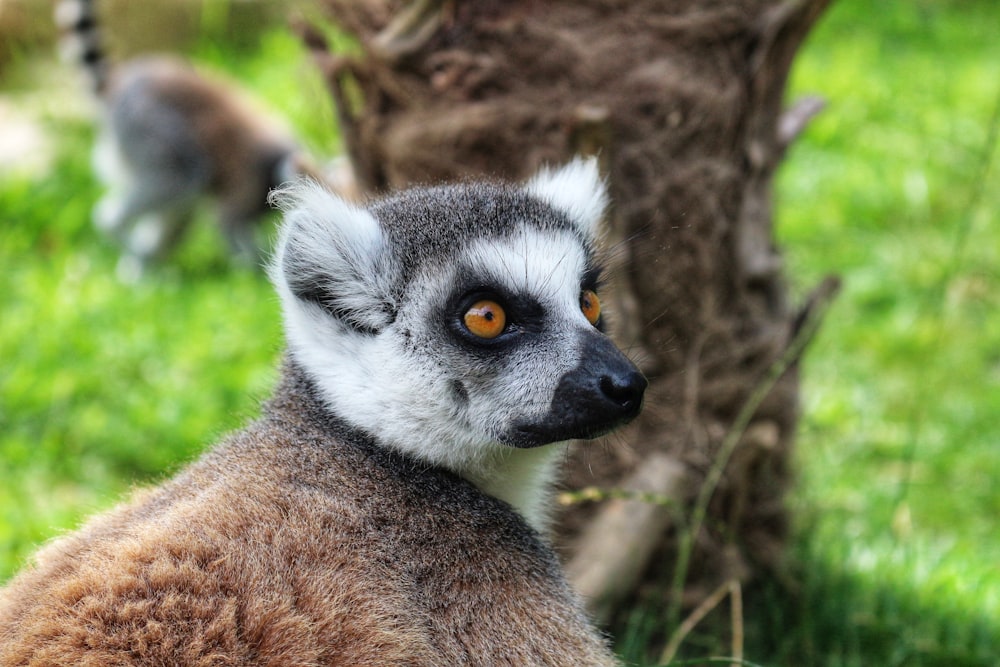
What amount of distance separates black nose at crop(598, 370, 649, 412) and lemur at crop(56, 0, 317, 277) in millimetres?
7290

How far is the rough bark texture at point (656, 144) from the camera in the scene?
13.1ft

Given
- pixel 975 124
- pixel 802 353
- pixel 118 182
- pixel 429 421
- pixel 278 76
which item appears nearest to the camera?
pixel 429 421

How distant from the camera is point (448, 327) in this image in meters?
2.83

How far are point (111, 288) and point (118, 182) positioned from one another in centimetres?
242

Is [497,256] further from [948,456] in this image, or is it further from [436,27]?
[948,456]

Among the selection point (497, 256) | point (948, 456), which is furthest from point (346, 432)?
point (948, 456)

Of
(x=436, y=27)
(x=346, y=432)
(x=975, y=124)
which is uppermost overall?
(x=975, y=124)

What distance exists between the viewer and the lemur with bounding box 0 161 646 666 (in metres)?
2.11

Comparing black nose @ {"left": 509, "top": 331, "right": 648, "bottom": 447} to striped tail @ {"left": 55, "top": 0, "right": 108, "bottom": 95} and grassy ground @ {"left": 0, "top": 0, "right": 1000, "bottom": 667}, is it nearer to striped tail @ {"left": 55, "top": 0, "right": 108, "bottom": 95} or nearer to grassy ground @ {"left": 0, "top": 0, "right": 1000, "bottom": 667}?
grassy ground @ {"left": 0, "top": 0, "right": 1000, "bottom": 667}

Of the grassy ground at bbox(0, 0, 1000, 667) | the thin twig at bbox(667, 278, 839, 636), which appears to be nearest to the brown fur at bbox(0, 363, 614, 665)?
the grassy ground at bbox(0, 0, 1000, 667)

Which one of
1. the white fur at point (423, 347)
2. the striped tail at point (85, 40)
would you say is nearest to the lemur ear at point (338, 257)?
the white fur at point (423, 347)

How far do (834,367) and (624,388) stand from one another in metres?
4.64

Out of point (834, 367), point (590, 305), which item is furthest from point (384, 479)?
point (834, 367)

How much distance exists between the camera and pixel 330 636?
213 centimetres
